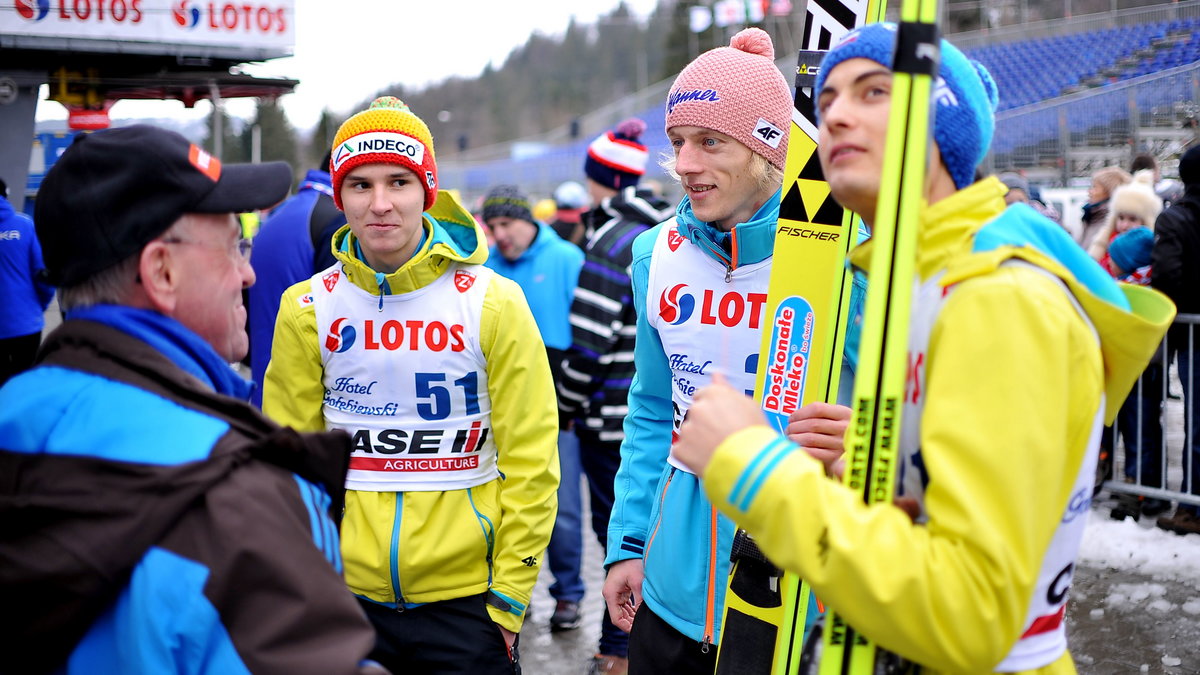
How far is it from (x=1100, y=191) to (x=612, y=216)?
18.6 ft

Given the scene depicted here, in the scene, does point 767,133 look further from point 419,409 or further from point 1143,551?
point 1143,551

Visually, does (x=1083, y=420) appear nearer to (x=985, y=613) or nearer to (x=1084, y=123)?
(x=985, y=613)

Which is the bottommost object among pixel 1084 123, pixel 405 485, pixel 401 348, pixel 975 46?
pixel 405 485

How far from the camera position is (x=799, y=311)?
2.50 m

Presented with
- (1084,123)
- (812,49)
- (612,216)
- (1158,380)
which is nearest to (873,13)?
(812,49)

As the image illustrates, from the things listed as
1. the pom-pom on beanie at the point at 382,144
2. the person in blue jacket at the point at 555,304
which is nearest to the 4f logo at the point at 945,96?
the pom-pom on beanie at the point at 382,144

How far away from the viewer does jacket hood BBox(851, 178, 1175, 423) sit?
1.48 metres

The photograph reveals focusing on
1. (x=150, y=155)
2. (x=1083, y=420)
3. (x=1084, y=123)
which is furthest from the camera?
(x=1084, y=123)

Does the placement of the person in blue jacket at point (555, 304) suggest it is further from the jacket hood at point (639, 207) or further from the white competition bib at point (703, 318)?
the white competition bib at point (703, 318)

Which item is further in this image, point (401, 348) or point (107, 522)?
point (401, 348)

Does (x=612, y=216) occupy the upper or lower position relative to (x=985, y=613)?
upper

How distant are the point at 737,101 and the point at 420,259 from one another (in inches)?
39.4

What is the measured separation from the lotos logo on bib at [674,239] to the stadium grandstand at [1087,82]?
22.8 feet

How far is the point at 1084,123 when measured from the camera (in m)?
17.0
